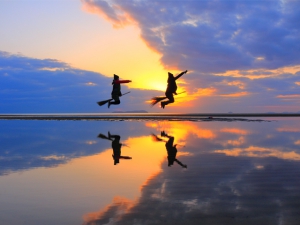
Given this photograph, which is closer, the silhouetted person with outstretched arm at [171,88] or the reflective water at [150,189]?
the reflective water at [150,189]

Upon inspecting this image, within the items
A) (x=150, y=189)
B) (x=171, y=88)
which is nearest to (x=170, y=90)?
(x=171, y=88)

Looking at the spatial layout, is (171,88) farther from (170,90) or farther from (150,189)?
(150,189)

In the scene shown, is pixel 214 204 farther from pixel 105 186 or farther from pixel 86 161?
pixel 86 161

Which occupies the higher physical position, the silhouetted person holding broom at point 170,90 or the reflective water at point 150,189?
the silhouetted person holding broom at point 170,90

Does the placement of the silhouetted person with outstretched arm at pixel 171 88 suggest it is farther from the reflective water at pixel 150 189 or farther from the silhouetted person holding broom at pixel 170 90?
the reflective water at pixel 150 189

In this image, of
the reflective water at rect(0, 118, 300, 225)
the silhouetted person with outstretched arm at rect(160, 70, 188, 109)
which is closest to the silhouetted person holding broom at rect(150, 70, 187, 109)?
the silhouetted person with outstretched arm at rect(160, 70, 188, 109)

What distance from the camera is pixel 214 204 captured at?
691 cm

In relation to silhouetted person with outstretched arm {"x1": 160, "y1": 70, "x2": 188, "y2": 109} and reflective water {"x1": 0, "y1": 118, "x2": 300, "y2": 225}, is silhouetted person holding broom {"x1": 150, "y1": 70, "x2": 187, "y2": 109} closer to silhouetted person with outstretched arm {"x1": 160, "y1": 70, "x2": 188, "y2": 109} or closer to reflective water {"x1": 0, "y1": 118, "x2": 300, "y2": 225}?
silhouetted person with outstretched arm {"x1": 160, "y1": 70, "x2": 188, "y2": 109}

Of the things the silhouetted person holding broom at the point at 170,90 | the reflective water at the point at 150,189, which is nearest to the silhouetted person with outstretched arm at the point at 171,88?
the silhouetted person holding broom at the point at 170,90

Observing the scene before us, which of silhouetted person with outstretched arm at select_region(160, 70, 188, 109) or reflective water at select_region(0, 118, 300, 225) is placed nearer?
reflective water at select_region(0, 118, 300, 225)

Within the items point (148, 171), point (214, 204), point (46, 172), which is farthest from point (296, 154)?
point (46, 172)

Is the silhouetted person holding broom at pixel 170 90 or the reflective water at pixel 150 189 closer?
the reflective water at pixel 150 189

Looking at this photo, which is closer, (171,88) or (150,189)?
(150,189)

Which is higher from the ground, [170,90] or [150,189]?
[170,90]
